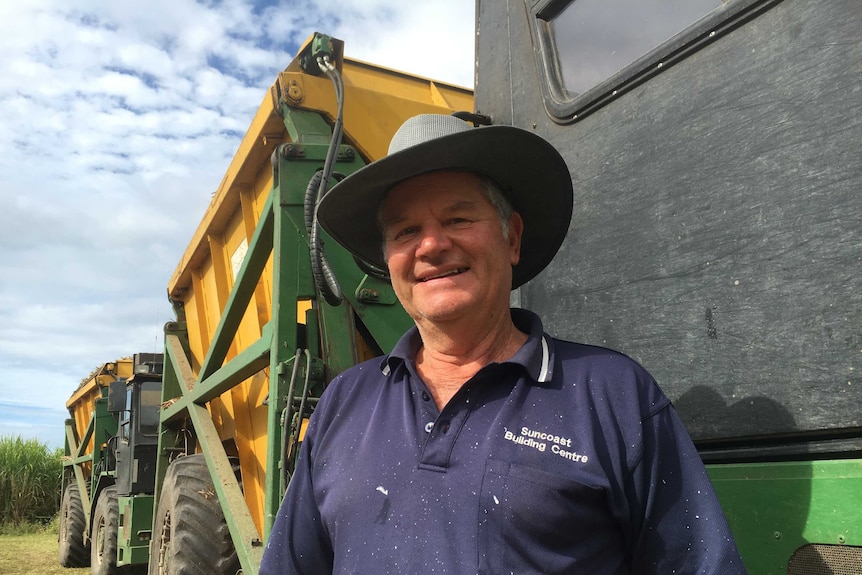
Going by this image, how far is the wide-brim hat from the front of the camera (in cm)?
155

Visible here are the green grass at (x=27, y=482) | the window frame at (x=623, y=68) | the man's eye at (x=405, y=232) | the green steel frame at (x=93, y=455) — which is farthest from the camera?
the green grass at (x=27, y=482)

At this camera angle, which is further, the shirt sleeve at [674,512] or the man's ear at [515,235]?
the man's ear at [515,235]

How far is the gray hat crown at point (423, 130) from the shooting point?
161 cm

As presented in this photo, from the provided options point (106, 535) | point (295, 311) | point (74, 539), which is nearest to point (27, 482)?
point (74, 539)

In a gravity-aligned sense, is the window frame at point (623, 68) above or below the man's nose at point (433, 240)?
above

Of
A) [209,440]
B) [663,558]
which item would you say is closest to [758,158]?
[663,558]

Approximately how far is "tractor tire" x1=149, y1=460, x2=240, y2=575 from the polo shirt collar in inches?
92.3

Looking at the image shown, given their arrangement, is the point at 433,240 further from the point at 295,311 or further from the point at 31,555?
the point at 31,555

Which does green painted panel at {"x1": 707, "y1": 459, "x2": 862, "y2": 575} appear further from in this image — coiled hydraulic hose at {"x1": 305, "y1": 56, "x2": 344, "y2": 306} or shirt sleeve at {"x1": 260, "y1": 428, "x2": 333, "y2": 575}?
coiled hydraulic hose at {"x1": 305, "y1": 56, "x2": 344, "y2": 306}

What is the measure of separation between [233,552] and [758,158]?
3117 mm

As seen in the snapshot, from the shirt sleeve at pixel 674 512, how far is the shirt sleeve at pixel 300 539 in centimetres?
68

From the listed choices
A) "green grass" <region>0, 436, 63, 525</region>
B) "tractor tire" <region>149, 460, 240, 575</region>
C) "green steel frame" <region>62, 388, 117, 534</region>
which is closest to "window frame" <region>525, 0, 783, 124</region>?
"tractor tire" <region>149, 460, 240, 575</region>

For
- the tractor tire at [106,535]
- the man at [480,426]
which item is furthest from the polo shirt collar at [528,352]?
the tractor tire at [106,535]

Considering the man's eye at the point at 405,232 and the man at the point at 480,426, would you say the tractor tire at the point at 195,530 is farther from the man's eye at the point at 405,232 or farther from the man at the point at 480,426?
the man's eye at the point at 405,232
